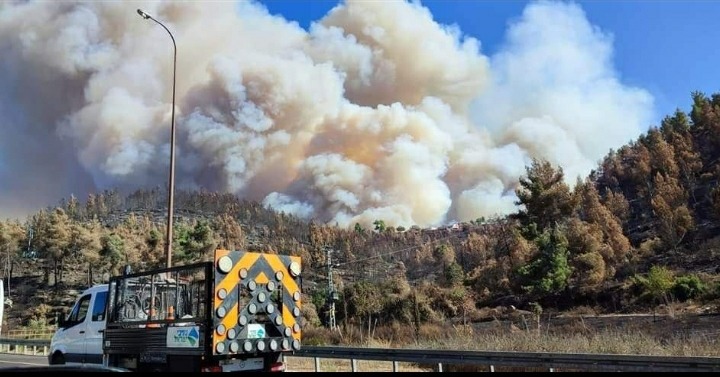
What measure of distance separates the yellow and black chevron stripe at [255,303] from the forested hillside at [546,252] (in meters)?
32.0

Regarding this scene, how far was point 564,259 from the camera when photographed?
174 feet

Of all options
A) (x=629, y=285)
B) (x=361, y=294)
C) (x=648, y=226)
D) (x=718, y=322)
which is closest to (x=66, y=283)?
(x=361, y=294)

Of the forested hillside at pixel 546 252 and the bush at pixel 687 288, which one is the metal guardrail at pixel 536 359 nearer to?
the forested hillside at pixel 546 252

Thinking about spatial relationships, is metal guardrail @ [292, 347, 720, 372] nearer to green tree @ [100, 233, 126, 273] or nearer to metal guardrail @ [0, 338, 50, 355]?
metal guardrail @ [0, 338, 50, 355]

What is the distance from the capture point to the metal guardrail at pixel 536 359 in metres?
10.5

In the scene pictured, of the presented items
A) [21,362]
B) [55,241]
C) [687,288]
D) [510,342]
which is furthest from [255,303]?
[55,241]

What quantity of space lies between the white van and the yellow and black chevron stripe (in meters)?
4.14

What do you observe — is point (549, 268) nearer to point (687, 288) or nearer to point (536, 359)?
point (687, 288)

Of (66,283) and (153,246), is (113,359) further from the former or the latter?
(66,283)

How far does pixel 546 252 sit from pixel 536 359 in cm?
4393

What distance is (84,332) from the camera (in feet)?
44.6

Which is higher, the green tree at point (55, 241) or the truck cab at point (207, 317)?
the green tree at point (55, 241)

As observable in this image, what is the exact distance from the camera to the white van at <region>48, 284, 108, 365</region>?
13.2 meters

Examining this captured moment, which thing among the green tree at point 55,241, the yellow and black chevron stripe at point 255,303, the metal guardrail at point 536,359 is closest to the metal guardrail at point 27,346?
the metal guardrail at point 536,359
